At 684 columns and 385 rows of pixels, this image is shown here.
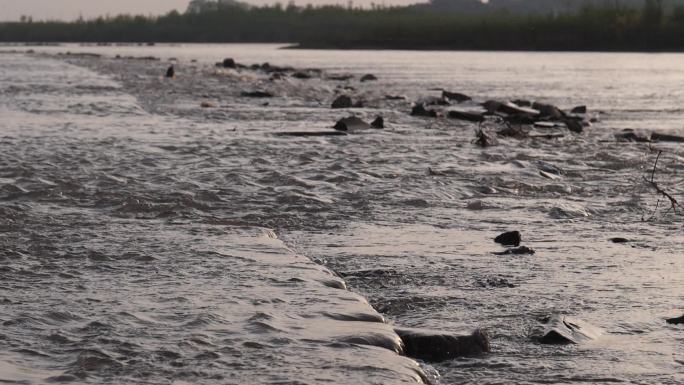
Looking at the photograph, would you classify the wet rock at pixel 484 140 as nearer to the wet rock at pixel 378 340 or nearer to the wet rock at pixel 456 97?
the wet rock at pixel 378 340

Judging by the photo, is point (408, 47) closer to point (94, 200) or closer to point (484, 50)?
point (484, 50)

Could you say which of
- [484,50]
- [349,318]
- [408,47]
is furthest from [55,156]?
[408,47]

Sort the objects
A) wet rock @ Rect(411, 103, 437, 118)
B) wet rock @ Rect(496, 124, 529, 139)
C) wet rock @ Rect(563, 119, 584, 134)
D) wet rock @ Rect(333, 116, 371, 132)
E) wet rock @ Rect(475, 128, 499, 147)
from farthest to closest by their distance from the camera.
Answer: wet rock @ Rect(411, 103, 437, 118), wet rock @ Rect(563, 119, 584, 134), wet rock @ Rect(333, 116, 371, 132), wet rock @ Rect(496, 124, 529, 139), wet rock @ Rect(475, 128, 499, 147)

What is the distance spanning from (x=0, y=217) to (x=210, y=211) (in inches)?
51.4

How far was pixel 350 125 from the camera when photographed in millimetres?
13820

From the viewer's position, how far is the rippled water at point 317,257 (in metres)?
3.81

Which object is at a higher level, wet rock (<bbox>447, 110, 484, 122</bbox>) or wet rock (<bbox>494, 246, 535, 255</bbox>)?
wet rock (<bbox>494, 246, 535, 255</bbox>)

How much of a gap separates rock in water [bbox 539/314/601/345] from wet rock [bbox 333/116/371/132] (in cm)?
916

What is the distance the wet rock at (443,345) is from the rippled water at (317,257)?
2.6 inches

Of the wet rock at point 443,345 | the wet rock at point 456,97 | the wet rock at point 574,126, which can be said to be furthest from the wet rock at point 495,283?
the wet rock at point 456,97

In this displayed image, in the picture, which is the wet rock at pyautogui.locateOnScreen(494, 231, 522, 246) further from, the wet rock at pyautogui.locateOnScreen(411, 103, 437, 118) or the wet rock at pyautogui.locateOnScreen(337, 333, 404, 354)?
the wet rock at pyautogui.locateOnScreen(411, 103, 437, 118)

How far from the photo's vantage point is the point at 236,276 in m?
5.05

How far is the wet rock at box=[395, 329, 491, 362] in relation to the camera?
392 cm

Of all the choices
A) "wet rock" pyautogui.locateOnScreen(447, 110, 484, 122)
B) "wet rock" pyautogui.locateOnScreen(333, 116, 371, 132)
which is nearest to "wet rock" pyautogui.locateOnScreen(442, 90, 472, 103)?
"wet rock" pyautogui.locateOnScreen(447, 110, 484, 122)
